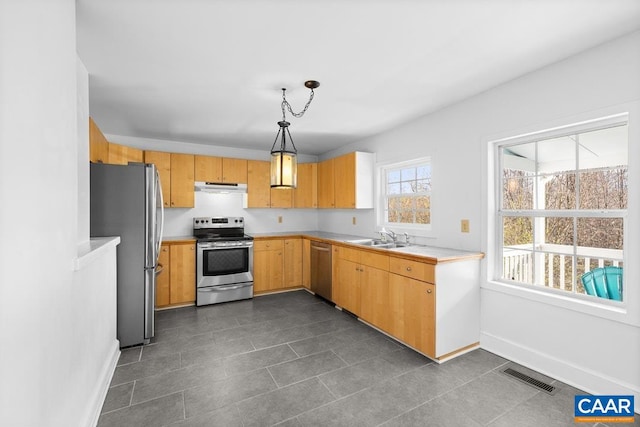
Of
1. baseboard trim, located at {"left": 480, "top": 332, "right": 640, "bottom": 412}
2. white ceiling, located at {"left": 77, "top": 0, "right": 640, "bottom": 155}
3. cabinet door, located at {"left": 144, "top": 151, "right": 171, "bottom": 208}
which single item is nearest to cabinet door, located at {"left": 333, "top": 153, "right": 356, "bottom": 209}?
white ceiling, located at {"left": 77, "top": 0, "right": 640, "bottom": 155}

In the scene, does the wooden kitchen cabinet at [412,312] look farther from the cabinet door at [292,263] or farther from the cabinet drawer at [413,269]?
the cabinet door at [292,263]

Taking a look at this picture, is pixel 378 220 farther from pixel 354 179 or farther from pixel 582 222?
pixel 582 222

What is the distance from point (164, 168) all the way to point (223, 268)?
1693 millimetres

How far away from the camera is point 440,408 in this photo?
2014 millimetres

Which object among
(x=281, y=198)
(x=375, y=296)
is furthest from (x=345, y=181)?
(x=375, y=296)

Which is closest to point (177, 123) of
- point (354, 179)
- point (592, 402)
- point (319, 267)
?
point (354, 179)

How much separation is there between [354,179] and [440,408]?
2.95 metres

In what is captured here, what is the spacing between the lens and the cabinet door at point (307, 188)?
17.7ft

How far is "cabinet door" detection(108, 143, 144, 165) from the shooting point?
374 cm

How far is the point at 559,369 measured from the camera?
7.63 ft

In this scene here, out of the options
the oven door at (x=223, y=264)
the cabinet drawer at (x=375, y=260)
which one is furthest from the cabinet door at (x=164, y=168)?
the cabinet drawer at (x=375, y=260)

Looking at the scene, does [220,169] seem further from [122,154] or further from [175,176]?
[122,154]

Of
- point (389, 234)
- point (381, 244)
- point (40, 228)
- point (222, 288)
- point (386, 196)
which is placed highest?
point (386, 196)

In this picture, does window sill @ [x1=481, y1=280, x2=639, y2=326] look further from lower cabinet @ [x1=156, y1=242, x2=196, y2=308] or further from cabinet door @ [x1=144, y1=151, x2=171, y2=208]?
cabinet door @ [x1=144, y1=151, x2=171, y2=208]
